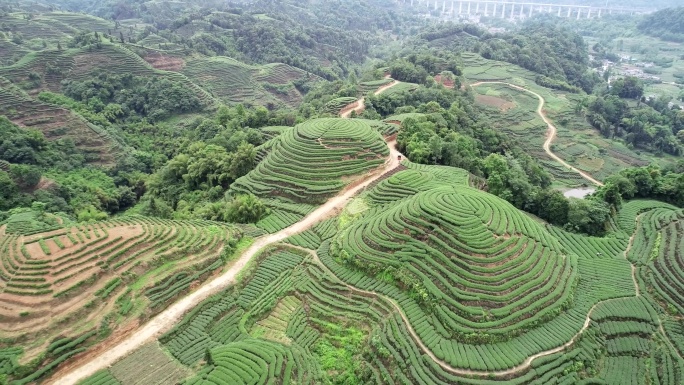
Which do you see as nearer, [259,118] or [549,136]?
[259,118]

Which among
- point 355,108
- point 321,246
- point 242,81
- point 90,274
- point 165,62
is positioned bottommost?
point 242,81

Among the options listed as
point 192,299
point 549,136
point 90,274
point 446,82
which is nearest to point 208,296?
point 192,299

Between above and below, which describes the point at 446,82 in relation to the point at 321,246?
below

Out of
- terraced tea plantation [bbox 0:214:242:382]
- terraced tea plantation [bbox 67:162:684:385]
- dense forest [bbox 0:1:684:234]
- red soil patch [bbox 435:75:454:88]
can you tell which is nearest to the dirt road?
dense forest [bbox 0:1:684:234]

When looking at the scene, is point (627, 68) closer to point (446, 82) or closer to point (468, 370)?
point (446, 82)

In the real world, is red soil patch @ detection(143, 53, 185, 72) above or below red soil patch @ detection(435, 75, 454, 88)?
above

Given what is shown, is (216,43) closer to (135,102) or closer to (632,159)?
(135,102)

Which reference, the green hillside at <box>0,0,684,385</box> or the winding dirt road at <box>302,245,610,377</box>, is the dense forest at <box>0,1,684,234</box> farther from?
the winding dirt road at <box>302,245,610,377</box>
